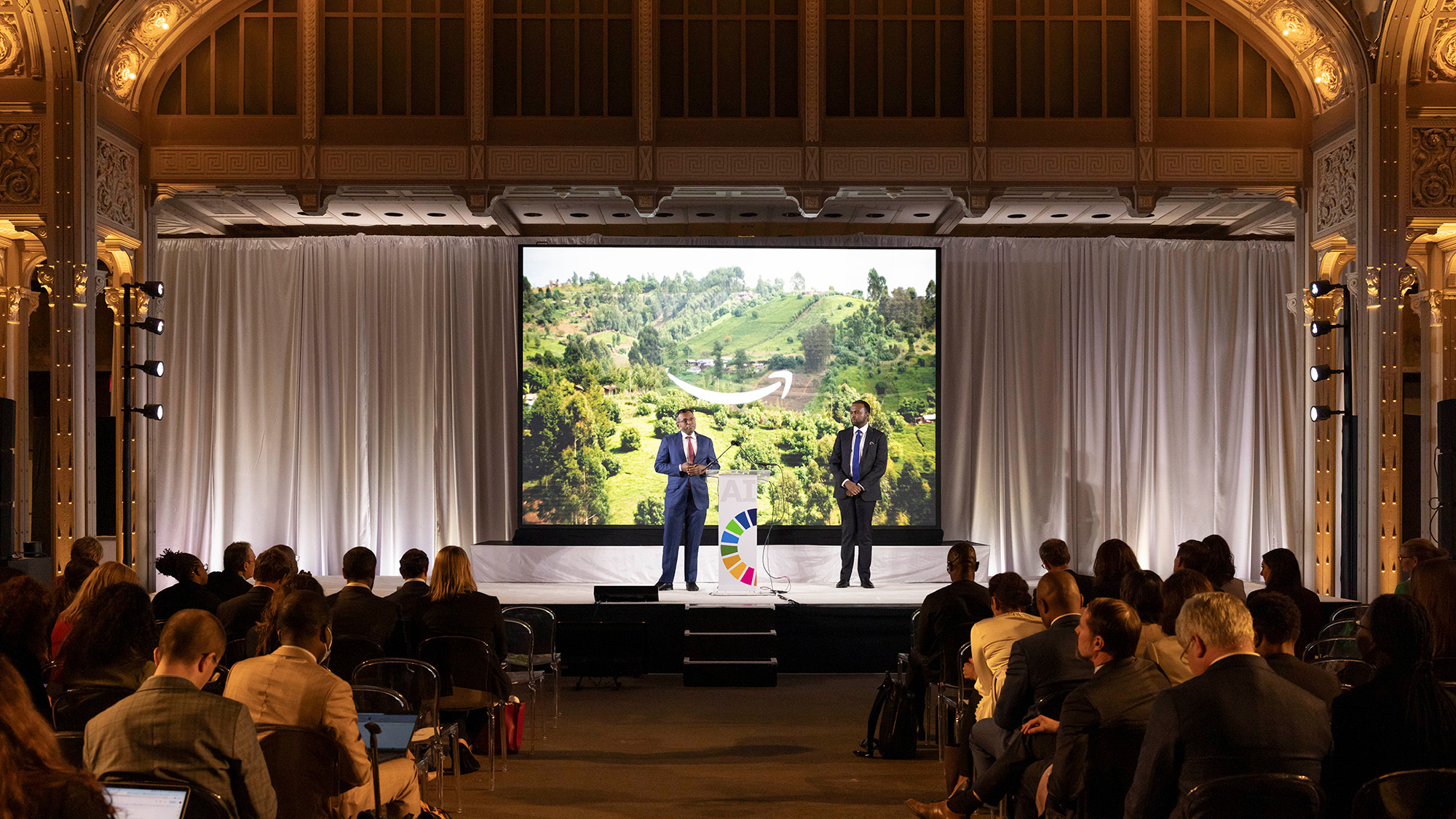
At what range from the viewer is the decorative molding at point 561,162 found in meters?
9.65

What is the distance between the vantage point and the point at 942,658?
5832 millimetres

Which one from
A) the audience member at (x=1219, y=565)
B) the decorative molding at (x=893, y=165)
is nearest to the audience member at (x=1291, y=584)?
the audience member at (x=1219, y=565)

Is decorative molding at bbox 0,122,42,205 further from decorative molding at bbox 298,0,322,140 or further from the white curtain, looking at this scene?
the white curtain

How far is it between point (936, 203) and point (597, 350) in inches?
153

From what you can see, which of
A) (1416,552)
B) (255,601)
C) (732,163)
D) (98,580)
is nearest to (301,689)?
(98,580)

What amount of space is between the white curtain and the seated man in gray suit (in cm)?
983

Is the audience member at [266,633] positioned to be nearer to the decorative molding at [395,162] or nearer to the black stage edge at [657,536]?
the decorative molding at [395,162]

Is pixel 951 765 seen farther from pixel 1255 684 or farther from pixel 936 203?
pixel 936 203

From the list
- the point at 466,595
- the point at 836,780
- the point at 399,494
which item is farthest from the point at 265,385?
the point at 836,780

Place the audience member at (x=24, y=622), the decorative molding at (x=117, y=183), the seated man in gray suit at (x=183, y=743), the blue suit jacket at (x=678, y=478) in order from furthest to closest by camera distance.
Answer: the blue suit jacket at (x=678, y=478)
the decorative molding at (x=117, y=183)
the audience member at (x=24, y=622)
the seated man in gray suit at (x=183, y=743)

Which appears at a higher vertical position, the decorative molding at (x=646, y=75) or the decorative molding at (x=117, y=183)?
the decorative molding at (x=646, y=75)

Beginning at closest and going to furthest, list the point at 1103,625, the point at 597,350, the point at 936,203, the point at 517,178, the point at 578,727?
the point at 1103,625 → the point at 578,727 → the point at 517,178 → the point at 936,203 → the point at 597,350

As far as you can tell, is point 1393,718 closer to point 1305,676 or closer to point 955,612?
point 1305,676

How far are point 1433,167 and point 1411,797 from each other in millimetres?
7484
